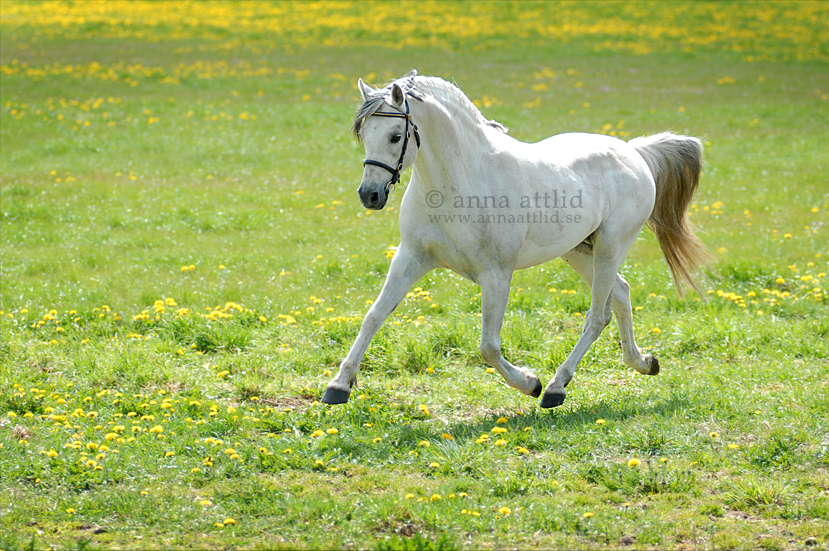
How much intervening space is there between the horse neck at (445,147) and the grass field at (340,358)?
69.7 inches

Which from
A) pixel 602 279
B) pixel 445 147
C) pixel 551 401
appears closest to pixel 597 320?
pixel 602 279

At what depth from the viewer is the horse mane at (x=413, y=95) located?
16.9 feet

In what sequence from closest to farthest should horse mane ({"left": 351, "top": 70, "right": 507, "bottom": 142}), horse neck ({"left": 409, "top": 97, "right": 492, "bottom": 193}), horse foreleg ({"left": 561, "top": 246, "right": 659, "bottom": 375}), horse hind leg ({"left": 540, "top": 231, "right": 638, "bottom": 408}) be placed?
horse mane ({"left": 351, "top": 70, "right": 507, "bottom": 142}) < horse neck ({"left": 409, "top": 97, "right": 492, "bottom": 193}) < horse hind leg ({"left": 540, "top": 231, "right": 638, "bottom": 408}) < horse foreleg ({"left": 561, "top": 246, "right": 659, "bottom": 375})

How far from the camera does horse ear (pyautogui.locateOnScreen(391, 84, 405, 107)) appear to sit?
5.04 m

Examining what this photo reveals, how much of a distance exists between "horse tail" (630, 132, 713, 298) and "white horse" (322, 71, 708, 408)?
689 mm

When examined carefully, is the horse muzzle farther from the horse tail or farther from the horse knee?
the horse tail

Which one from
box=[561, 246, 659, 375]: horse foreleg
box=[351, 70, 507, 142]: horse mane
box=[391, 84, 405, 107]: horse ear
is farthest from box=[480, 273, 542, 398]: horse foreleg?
box=[391, 84, 405, 107]: horse ear

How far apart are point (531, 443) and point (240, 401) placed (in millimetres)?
2431

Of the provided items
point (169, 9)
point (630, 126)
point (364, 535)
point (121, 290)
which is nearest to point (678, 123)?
point (630, 126)

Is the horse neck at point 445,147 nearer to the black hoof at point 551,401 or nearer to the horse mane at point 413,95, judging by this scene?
the horse mane at point 413,95

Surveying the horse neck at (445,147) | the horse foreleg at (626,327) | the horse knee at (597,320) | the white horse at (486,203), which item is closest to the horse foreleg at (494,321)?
the white horse at (486,203)

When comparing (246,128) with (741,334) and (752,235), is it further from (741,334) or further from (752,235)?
(741,334)

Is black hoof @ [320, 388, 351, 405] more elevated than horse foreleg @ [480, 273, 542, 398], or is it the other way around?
horse foreleg @ [480, 273, 542, 398]

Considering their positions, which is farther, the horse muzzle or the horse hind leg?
the horse hind leg
